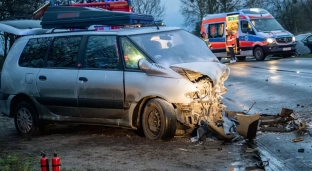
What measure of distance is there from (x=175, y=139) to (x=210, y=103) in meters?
0.78

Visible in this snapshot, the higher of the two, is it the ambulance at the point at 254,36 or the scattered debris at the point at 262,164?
the ambulance at the point at 254,36

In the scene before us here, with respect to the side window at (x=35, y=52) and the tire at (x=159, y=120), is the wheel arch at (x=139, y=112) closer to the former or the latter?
the tire at (x=159, y=120)

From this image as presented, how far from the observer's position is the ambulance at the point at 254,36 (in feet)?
88.6

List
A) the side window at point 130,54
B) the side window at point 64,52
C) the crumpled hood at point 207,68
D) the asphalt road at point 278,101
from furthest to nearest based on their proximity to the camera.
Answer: the side window at point 64,52
the side window at point 130,54
the crumpled hood at point 207,68
the asphalt road at point 278,101

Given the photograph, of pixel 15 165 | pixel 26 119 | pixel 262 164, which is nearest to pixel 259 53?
pixel 26 119

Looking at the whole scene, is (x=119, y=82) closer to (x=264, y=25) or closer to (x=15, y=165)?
(x=15, y=165)

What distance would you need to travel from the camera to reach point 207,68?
8188mm

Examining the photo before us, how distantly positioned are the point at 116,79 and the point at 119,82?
0.08 meters

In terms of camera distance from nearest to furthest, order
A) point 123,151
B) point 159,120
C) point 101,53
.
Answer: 1. point 123,151
2. point 159,120
3. point 101,53

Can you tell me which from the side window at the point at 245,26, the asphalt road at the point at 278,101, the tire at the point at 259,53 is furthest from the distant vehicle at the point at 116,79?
the side window at the point at 245,26

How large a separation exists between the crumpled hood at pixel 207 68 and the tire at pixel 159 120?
0.63m

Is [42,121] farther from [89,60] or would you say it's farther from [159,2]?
[159,2]

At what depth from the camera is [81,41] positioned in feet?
29.0

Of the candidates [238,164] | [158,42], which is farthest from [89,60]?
[238,164]
